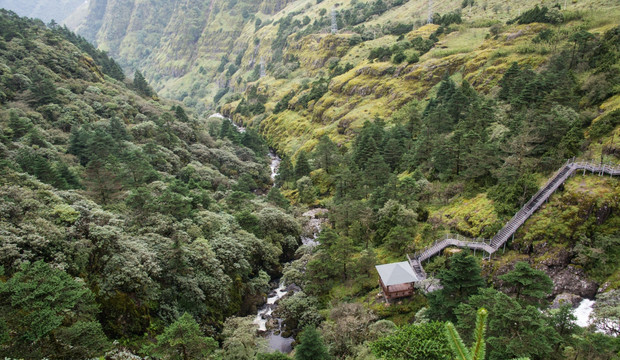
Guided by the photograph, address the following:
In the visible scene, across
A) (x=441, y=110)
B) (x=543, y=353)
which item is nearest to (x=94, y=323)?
(x=543, y=353)

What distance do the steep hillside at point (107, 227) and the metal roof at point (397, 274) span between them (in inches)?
646

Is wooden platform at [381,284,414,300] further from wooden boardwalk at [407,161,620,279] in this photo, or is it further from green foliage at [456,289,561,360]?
green foliage at [456,289,561,360]

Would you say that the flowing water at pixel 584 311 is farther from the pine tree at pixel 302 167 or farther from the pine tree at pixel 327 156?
the pine tree at pixel 302 167

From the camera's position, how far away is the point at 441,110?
62.8 metres

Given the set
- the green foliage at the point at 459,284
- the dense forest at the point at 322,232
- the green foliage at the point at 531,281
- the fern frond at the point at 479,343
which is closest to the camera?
the fern frond at the point at 479,343

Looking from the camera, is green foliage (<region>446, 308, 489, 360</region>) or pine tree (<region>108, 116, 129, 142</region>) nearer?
green foliage (<region>446, 308, 489, 360</region>)

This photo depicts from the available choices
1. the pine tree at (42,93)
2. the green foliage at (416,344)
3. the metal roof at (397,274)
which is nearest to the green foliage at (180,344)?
the green foliage at (416,344)

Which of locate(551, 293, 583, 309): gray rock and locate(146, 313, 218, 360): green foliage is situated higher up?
locate(146, 313, 218, 360): green foliage

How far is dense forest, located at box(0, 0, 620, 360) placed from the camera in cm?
2166

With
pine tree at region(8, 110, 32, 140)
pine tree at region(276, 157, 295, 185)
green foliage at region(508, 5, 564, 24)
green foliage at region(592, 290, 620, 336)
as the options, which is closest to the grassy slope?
green foliage at region(508, 5, 564, 24)

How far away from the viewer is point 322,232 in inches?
1827

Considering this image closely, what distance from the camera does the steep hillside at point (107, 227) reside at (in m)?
21.1

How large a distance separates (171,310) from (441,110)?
173 feet

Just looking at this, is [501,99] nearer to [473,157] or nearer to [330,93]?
[473,157]
